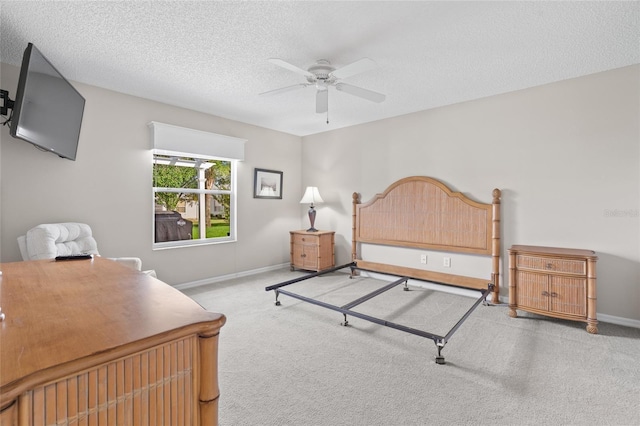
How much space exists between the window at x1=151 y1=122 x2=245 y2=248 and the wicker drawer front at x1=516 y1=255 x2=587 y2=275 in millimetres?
3866

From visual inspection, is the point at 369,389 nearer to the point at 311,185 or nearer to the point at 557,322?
the point at 557,322

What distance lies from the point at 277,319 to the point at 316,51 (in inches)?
101

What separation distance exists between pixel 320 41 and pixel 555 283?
3090 mm

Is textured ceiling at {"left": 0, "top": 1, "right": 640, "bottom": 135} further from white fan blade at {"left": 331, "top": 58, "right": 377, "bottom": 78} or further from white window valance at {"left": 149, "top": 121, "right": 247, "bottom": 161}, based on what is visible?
white window valance at {"left": 149, "top": 121, "right": 247, "bottom": 161}

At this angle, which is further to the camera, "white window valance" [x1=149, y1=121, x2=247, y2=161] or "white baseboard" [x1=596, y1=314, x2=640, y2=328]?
"white window valance" [x1=149, y1=121, x2=247, y2=161]

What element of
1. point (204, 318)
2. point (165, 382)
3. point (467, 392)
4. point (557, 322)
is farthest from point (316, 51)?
point (557, 322)

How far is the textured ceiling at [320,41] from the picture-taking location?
2.13 meters

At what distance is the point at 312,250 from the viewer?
5.13m

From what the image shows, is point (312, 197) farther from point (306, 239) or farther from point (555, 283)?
point (555, 283)

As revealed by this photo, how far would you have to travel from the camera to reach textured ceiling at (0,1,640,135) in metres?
2.13

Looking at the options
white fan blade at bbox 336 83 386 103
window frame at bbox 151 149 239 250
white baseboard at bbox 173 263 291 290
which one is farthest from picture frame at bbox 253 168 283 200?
white fan blade at bbox 336 83 386 103

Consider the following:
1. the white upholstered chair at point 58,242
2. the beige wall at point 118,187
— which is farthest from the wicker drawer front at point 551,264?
the beige wall at point 118,187

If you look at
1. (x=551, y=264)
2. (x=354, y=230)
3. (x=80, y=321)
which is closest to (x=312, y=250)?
(x=354, y=230)

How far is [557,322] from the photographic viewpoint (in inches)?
120
